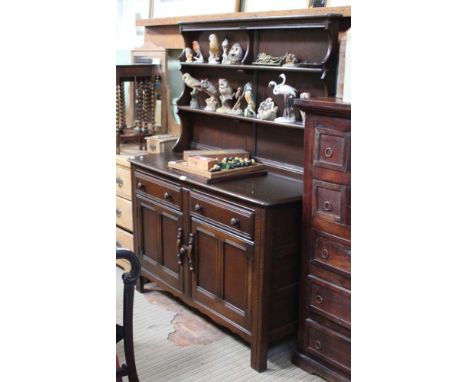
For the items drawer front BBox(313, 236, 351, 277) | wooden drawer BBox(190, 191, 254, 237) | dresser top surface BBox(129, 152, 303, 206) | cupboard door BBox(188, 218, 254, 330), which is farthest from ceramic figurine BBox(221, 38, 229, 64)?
drawer front BBox(313, 236, 351, 277)

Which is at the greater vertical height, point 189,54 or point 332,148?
point 189,54

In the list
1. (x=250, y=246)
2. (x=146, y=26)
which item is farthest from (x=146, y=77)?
(x=250, y=246)

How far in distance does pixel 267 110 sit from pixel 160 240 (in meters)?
0.99

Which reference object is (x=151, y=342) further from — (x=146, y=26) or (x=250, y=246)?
(x=146, y=26)

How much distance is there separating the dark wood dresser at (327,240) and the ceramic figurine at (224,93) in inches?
34.9

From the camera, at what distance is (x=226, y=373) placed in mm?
2332

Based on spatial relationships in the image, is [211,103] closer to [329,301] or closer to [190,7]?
[190,7]

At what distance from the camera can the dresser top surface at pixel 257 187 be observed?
223 cm

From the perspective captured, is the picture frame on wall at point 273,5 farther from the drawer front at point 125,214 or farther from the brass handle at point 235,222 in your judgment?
the drawer front at point 125,214

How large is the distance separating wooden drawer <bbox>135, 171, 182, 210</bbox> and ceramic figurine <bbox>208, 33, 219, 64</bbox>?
775 mm

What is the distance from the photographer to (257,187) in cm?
242

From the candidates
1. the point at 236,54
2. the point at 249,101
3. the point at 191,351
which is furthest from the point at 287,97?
the point at 191,351

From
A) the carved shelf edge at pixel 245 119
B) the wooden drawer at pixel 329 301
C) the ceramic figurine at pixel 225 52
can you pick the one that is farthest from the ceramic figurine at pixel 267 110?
the wooden drawer at pixel 329 301
